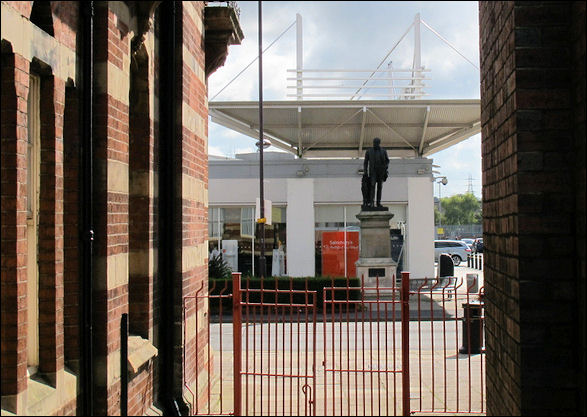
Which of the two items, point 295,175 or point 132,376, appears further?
point 295,175

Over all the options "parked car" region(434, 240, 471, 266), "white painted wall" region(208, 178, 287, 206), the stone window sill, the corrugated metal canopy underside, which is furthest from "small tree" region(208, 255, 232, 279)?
"parked car" region(434, 240, 471, 266)

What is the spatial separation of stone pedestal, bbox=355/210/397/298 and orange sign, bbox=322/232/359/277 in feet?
17.7

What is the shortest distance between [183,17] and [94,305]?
331 cm

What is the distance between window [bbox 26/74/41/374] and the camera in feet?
11.9

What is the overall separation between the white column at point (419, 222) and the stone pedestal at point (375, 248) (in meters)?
6.20

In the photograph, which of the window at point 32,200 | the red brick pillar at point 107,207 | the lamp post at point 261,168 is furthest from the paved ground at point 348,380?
A: the lamp post at point 261,168

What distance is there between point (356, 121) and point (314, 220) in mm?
4352

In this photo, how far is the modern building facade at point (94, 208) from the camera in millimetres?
3217

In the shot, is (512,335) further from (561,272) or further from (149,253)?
(149,253)

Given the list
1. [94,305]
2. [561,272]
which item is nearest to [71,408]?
[94,305]

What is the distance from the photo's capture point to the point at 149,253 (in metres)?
5.41

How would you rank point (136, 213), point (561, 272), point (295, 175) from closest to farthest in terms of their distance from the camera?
point (561, 272)
point (136, 213)
point (295, 175)

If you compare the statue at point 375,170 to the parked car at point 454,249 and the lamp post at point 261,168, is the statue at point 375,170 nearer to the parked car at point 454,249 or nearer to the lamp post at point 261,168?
the lamp post at point 261,168

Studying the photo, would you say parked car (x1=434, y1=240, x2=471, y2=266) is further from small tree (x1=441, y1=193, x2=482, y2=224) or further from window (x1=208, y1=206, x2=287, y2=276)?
small tree (x1=441, y1=193, x2=482, y2=224)
